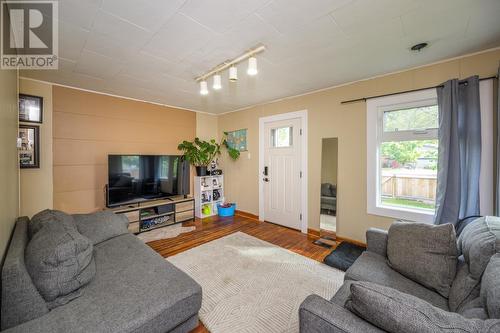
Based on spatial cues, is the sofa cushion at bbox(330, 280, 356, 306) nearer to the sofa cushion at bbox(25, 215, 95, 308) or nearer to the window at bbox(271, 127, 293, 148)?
the sofa cushion at bbox(25, 215, 95, 308)

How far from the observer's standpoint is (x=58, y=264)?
121 cm

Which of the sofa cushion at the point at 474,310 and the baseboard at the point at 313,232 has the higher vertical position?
the sofa cushion at the point at 474,310

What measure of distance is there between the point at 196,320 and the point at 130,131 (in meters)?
3.35

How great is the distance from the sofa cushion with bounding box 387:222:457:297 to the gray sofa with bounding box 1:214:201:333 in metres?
1.53

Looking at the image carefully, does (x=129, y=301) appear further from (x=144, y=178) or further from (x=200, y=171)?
(x=200, y=171)

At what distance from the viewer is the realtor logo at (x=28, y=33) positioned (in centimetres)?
144

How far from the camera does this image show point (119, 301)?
4.15 ft

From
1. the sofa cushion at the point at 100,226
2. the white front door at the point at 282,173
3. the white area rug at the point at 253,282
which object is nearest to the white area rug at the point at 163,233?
the white area rug at the point at 253,282

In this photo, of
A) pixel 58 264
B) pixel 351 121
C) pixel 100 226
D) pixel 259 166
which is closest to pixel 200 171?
pixel 259 166

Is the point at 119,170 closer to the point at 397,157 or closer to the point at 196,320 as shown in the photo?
the point at 196,320

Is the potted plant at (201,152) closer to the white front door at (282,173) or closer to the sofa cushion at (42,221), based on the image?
the white front door at (282,173)

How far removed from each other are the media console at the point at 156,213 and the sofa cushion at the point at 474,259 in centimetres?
374

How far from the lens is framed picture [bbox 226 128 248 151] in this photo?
4547 mm

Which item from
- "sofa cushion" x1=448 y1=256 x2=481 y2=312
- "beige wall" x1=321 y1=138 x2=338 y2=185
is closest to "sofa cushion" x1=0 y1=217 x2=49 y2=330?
"sofa cushion" x1=448 y1=256 x2=481 y2=312
